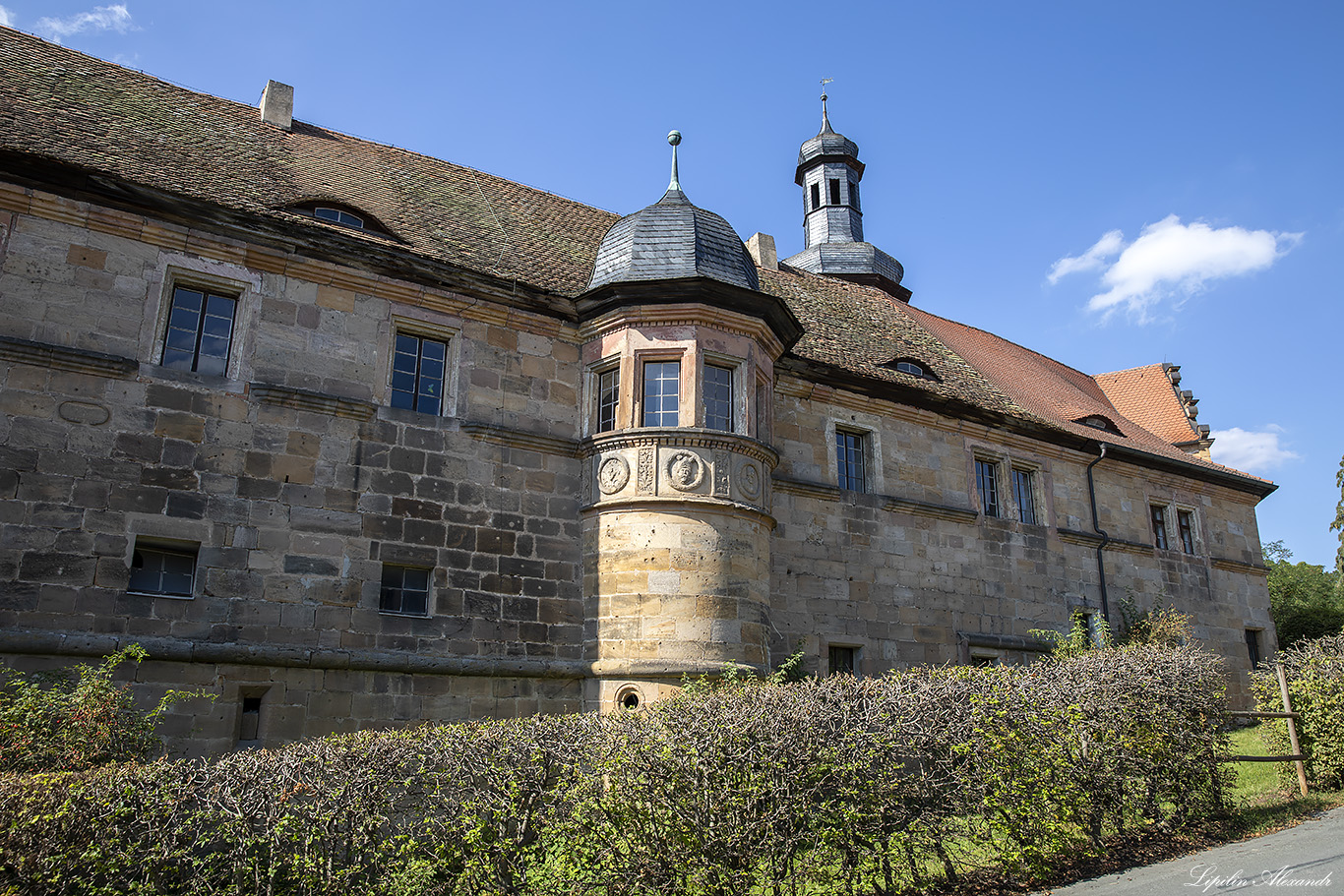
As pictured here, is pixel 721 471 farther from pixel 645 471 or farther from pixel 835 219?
pixel 835 219

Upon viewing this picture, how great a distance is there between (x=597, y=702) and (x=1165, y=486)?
1452 cm

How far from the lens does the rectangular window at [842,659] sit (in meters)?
14.1

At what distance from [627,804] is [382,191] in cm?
1032

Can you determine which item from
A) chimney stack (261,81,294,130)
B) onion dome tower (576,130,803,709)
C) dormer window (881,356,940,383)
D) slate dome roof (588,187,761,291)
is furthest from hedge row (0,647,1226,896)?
chimney stack (261,81,294,130)

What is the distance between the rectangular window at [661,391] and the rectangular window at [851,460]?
3.93 metres

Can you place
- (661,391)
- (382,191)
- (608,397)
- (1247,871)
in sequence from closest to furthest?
(1247,871), (661,391), (608,397), (382,191)

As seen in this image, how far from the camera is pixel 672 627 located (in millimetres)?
11391

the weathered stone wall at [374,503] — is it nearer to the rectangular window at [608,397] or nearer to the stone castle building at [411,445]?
the stone castle building at [411,445]

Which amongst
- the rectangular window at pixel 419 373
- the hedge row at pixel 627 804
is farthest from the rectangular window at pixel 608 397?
the hedge row at pixel 627 804

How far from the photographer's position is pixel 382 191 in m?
14.0

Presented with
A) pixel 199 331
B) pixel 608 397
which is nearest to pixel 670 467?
pixel 608 397

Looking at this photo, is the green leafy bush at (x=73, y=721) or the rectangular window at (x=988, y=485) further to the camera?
the rectangular window at (x=988, y=485)

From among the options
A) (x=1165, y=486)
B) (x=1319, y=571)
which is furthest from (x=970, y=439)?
(x=1319, y=571)

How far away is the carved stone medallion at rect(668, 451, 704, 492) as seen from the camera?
39.0ft
